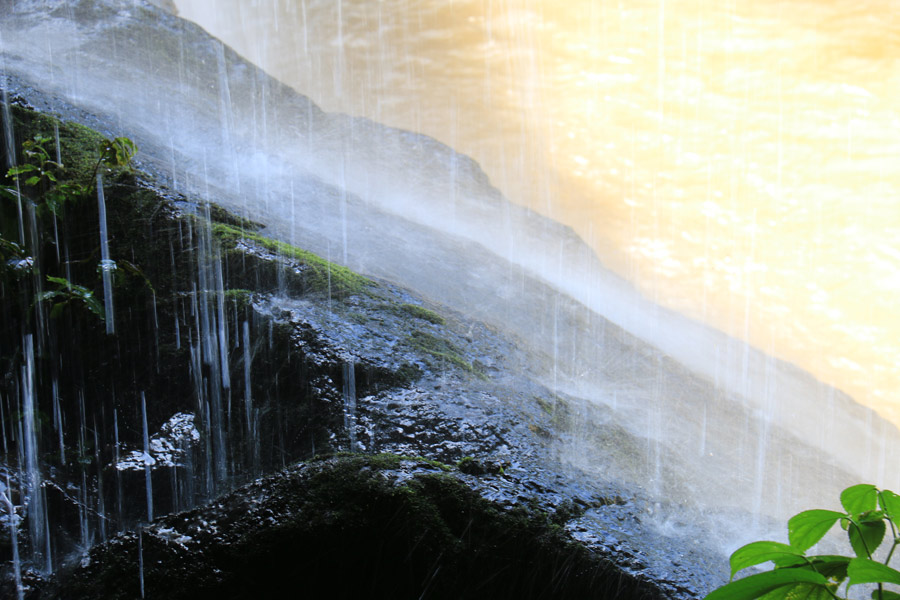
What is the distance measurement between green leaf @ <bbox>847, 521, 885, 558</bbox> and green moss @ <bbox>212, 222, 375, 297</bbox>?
3.99 m

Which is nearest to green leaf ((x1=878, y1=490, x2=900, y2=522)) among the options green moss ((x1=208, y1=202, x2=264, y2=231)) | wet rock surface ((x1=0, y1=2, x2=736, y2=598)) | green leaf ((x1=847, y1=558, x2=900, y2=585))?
green leaf ((x1=847, y1=558, x2=900, y2=585))

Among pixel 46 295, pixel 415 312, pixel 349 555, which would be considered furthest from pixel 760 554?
pixel 46 295

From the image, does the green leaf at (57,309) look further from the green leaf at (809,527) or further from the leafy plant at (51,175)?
the green leaf at (809,527)

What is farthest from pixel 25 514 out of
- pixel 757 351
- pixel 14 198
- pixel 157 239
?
pixel 757 351

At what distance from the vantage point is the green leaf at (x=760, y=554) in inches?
32.6

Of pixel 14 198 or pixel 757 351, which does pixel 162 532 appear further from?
pixel 757 351

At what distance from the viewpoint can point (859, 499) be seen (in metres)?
0.94

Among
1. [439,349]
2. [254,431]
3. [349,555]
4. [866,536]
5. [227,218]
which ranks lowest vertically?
[254,431]

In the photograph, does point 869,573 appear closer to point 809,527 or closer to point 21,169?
point 809,527

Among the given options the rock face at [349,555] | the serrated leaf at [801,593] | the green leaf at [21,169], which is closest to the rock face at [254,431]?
the rock face at [349,555]

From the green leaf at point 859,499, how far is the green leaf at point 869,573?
24 cm

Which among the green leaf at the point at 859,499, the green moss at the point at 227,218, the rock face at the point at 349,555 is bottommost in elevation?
the rock face at the point at 349,555

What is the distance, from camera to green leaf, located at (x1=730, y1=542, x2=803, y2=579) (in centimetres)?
83

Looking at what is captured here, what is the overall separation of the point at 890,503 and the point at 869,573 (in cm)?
35
